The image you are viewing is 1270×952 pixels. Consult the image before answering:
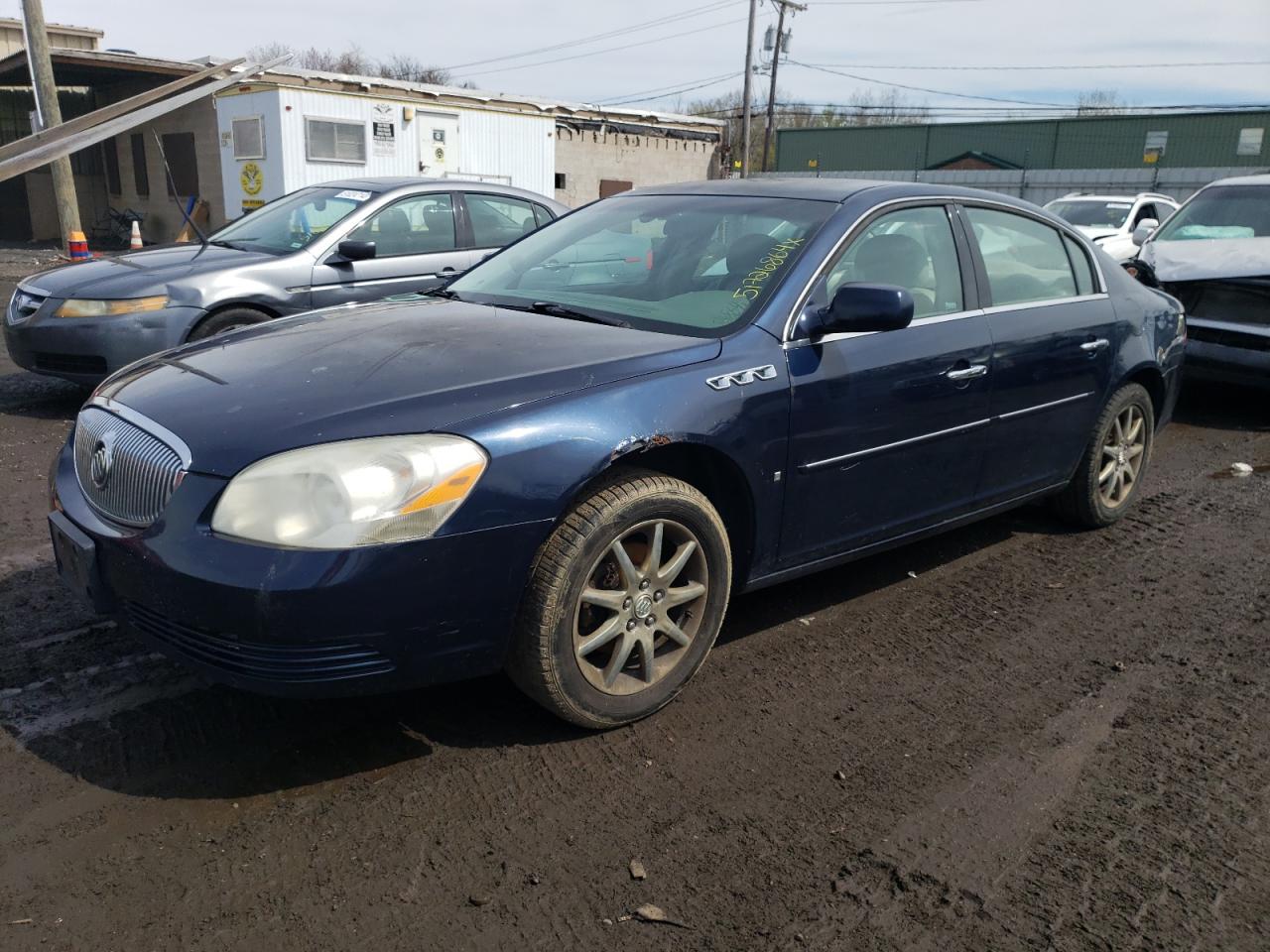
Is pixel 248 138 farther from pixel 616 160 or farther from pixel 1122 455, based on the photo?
pixel 1122 455

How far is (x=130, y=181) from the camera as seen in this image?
78.8 feet

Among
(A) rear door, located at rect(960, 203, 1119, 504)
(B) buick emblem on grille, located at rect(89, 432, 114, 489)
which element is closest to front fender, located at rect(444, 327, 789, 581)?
(B) buick emblem on grille, located at rect(89, 432, 114, 489)

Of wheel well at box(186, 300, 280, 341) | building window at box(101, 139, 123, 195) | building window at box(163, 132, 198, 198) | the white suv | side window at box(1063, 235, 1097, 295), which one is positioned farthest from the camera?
building window at box(101, 139, 123, 195)

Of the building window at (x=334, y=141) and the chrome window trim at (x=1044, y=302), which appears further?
the building window at (x=334, y=141)

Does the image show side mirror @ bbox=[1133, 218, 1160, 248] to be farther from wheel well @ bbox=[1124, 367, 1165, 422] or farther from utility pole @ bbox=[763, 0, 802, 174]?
utility pole @ bbox=[763, 0, 802, 174]

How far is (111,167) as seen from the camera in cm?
2484

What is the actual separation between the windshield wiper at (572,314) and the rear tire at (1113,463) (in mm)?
2590

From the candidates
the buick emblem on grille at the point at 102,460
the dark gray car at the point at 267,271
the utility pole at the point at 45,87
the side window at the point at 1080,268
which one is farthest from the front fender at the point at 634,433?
the utility pole at the point at 45,87

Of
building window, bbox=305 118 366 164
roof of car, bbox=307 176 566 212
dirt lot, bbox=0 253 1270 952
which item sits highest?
building window, bbox=305 118 366 164

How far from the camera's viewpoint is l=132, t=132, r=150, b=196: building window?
2314cm

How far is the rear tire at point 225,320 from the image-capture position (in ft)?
21.0

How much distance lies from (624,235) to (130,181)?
24.0m

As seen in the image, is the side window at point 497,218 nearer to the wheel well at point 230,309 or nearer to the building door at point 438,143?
the wheel well at point 230,309

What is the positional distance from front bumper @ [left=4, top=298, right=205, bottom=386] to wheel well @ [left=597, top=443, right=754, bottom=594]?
4350 mm
